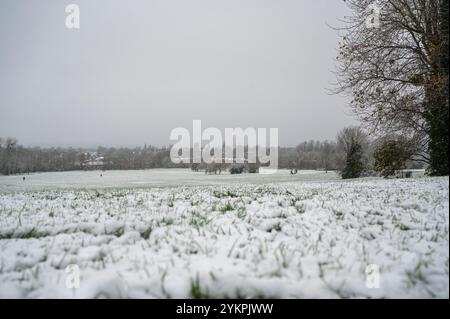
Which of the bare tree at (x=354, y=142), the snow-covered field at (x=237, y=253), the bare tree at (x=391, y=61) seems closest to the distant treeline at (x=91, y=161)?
the bare tree at (x=354, y=142)

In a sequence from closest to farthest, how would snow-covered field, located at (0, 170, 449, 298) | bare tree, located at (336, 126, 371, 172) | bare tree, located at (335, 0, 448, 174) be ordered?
snow-covered field, located at (0, 170, 449, 298)
bare tree, located at (335, 0, 448, 174)
bare tree, located at (336, 126, 371, 172)

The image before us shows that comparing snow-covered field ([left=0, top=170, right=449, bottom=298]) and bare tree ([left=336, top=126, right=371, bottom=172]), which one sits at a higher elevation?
bare tree ([left=336, top=126, right=371, bottom=172])

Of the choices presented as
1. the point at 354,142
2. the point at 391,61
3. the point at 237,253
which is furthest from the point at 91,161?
the point at 237,253

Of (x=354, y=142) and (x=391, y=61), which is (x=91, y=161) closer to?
(x=354, y=142)

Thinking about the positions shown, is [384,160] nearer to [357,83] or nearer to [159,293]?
[357,83]

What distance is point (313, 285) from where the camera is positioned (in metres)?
2.53

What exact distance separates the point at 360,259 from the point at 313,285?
85 centimetres

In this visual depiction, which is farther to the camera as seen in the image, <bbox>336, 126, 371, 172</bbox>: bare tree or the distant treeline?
the distant treeline

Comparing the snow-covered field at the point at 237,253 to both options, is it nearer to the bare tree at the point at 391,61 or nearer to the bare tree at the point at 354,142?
the bare tree at the point at 391,61

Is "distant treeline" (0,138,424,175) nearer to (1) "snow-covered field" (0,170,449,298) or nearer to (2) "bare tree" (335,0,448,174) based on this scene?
(2) "bare tree" (335,0,448,174)

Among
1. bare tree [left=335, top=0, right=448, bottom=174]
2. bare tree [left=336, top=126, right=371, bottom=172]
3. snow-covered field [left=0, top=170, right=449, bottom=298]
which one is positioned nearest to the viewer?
snow-covered field [left=0, top=170, right=449, bottom=298]

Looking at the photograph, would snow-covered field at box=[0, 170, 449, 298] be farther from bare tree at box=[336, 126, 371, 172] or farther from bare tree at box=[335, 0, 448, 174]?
bare tree at box=[336, 126, 371, 172]

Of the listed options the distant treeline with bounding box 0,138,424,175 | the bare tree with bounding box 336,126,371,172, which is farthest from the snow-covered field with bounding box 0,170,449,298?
the distant treeline with bounding box 0,138,424,175
